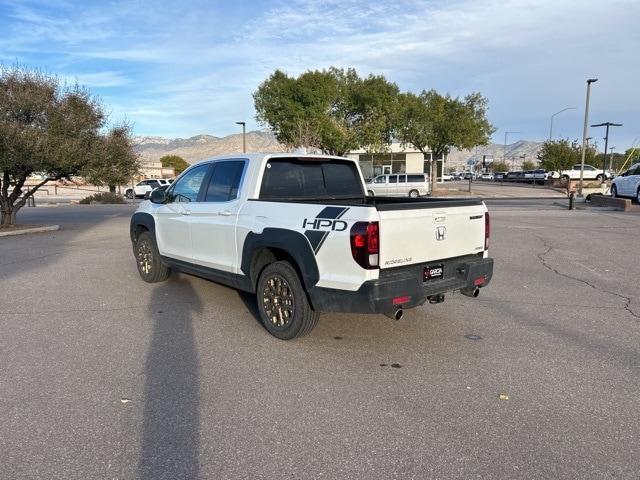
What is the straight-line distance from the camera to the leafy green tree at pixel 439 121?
3984 centimetres

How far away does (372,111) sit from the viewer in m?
39.7

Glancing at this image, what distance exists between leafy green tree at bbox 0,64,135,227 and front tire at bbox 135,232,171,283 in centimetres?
716

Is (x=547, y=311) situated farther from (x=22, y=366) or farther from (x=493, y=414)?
(x=22, y=366)

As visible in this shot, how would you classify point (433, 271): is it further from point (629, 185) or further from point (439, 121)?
point (439, 121)

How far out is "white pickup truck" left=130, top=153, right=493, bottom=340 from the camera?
4.20 metres

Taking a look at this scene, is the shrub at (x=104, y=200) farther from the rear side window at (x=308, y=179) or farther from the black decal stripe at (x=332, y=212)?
the black decal stripe at (x=332, y=212)

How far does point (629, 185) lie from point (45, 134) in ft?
78.5

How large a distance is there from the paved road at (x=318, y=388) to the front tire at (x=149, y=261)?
1.58 feet

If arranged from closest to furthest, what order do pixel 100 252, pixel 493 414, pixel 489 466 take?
pixel 489 466, pixel 493 414, pixel 100 252

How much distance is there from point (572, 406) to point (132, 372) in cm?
359

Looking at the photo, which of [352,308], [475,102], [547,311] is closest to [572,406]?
[352,308]

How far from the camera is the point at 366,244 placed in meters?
4.08

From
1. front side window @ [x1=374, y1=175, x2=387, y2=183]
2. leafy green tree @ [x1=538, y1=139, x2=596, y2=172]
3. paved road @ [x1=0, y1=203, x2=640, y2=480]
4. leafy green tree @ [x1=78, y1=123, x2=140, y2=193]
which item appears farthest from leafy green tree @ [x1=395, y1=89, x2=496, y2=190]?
paved road @ [x1=0, y1=203, x2=640, y2=480]

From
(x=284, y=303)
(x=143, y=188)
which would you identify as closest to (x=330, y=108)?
(x=143, y=188)
